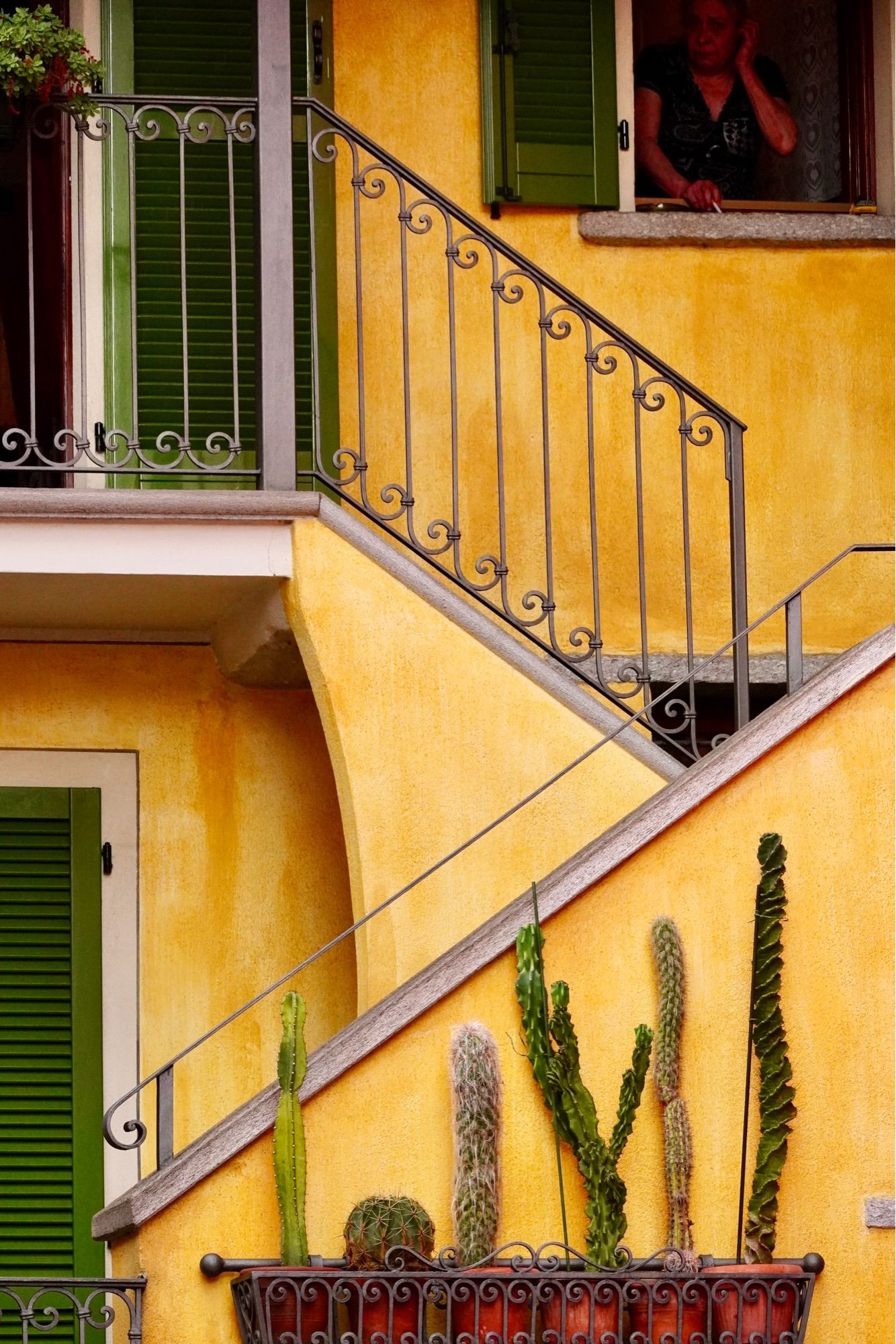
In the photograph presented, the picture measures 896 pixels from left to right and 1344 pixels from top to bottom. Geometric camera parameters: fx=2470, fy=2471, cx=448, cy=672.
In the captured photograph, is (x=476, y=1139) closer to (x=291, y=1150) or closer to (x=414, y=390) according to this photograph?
(x=291, y=1150)

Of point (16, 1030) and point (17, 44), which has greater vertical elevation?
point (17, 44)

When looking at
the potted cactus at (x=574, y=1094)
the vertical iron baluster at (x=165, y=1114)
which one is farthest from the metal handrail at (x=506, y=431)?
the vertical iron baluster at (x=165, y=1114)

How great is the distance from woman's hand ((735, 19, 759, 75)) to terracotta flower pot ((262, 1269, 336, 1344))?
5.27 meters

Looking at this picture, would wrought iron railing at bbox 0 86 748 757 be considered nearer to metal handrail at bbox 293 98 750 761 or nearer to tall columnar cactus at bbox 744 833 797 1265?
metal handrail at bbox 293 98 750 761

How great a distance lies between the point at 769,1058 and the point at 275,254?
282 centimetres

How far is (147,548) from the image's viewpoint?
7.30 m

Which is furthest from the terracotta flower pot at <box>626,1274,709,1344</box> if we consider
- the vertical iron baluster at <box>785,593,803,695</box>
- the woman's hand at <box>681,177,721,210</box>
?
the woman's hand at <box>681,177,721,210</box>

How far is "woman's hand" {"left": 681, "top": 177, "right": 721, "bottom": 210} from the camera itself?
9.15 metres

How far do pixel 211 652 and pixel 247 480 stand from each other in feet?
2.06

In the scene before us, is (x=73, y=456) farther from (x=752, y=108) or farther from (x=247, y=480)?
(x=752, y=108)

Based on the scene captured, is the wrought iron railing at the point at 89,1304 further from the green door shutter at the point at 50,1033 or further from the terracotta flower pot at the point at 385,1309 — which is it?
the terracotta flower pot at the point at 385,1309

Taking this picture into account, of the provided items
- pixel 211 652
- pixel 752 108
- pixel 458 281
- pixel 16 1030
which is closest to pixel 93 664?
pixel 211 652

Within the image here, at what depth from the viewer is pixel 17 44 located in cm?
731

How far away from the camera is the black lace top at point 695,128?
30.8 ft
